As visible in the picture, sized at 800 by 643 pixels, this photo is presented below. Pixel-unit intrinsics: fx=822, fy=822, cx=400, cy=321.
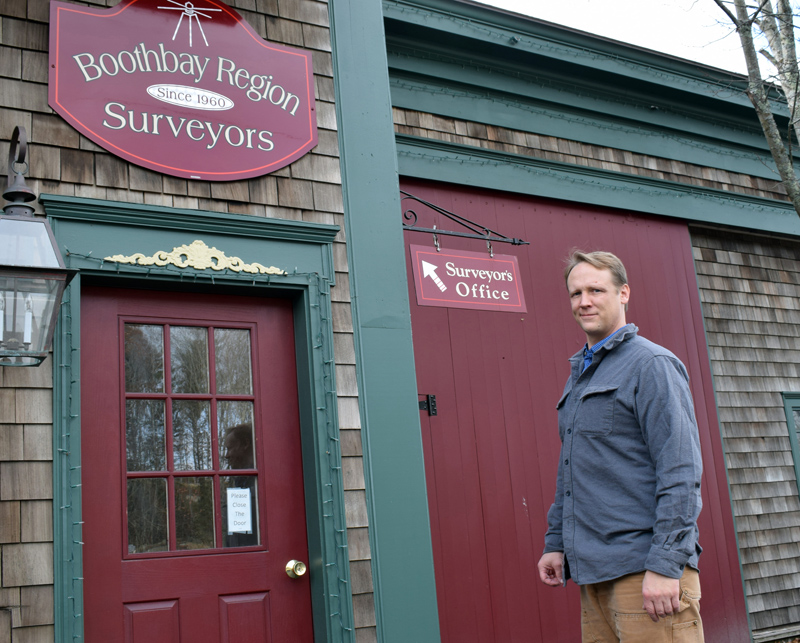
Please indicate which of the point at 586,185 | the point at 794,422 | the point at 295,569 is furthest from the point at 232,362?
the point at 794,422

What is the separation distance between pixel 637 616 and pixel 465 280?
242 cm

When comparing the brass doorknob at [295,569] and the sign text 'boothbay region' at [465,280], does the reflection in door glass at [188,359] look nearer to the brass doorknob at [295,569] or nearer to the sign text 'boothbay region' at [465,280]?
the brass doorknob at [295,569]

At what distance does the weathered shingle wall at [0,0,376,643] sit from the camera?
3217 mm

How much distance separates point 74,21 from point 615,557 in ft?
10.9

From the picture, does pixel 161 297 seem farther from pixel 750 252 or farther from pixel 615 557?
pixel 750 252

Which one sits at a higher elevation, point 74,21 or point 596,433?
point 74,21

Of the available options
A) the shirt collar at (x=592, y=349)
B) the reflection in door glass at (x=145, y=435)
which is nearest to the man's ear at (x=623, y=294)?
the shirt collar at (x=592, y=349)

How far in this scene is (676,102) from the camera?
23.9 feet

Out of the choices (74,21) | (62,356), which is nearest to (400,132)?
(74,21)

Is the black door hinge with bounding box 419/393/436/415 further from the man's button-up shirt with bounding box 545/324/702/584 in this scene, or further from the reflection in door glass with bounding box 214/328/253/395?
the man's button-up shirt with bounding box 545/324/702/584

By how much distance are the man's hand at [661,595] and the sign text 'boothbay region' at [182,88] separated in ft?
8.79

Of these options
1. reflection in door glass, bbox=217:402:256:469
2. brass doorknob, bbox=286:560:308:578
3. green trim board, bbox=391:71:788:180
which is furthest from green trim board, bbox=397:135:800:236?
brass doorknob, bbox=286:560:308:578

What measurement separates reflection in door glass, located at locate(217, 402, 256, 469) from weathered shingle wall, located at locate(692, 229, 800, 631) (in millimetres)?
4377

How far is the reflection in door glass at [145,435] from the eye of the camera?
3.68m
